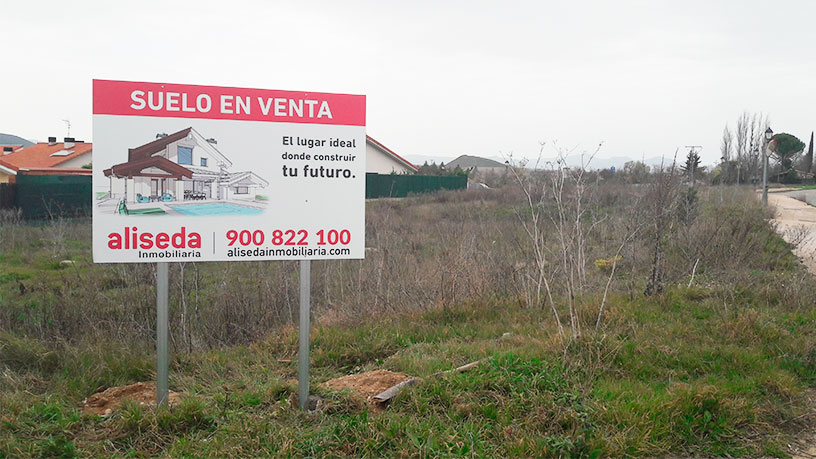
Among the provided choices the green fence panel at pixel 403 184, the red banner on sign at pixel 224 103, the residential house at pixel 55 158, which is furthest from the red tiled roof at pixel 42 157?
the red banner on sign at pixel 224 103

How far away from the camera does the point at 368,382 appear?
16.2ft

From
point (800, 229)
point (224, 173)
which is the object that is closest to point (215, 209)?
point (224, 173)

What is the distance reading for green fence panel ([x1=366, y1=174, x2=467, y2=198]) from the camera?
33.9m

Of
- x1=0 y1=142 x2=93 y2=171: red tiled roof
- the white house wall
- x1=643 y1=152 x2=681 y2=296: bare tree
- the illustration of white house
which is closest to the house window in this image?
the illustration of white house

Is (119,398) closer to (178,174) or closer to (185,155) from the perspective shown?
(178,174)

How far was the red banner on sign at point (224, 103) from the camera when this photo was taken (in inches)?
171

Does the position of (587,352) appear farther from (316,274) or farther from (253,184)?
(316,274)

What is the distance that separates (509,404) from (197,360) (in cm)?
311

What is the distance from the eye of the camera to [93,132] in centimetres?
424

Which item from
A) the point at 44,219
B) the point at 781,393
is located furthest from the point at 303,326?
the point at 44,219

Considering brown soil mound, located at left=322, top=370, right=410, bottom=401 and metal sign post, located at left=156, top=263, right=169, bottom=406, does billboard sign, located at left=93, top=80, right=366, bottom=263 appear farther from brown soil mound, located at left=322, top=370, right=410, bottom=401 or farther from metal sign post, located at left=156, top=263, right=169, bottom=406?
brown soil mound, located at left=322, top=370, right=410, bottom=401

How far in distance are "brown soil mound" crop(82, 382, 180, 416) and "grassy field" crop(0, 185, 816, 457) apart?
0.12 meters

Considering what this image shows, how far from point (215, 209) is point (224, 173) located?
28cm

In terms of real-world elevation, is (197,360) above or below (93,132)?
below
